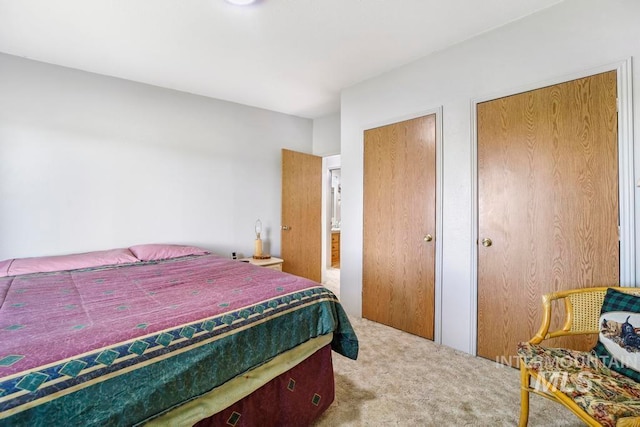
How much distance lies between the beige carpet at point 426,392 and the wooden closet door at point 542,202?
31 cm

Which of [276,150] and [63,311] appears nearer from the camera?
[63,311]

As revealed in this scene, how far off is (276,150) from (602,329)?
3674mm

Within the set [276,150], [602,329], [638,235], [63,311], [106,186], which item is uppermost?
[276,150]

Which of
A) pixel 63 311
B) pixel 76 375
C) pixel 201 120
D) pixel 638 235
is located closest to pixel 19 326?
pixel 63 311

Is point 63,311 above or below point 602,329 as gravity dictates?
above

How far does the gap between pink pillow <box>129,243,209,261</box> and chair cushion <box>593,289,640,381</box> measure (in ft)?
9.96

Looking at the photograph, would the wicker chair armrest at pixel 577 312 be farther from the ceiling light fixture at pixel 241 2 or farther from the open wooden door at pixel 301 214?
the open wooden door at pixel 301 214

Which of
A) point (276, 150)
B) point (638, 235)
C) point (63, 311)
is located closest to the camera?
point (63, 311)

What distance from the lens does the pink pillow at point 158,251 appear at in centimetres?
271

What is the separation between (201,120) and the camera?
11.5 ft

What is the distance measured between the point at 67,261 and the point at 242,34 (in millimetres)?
2259

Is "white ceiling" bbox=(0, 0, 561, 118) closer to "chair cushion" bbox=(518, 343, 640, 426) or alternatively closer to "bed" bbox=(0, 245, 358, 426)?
"bed" bbox=(0, 245, 358, 426)

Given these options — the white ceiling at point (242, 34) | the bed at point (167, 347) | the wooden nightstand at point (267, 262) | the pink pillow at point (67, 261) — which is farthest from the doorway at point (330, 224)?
the bed at point (167, 347)

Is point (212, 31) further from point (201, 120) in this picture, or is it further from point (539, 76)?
point (539, 76)
